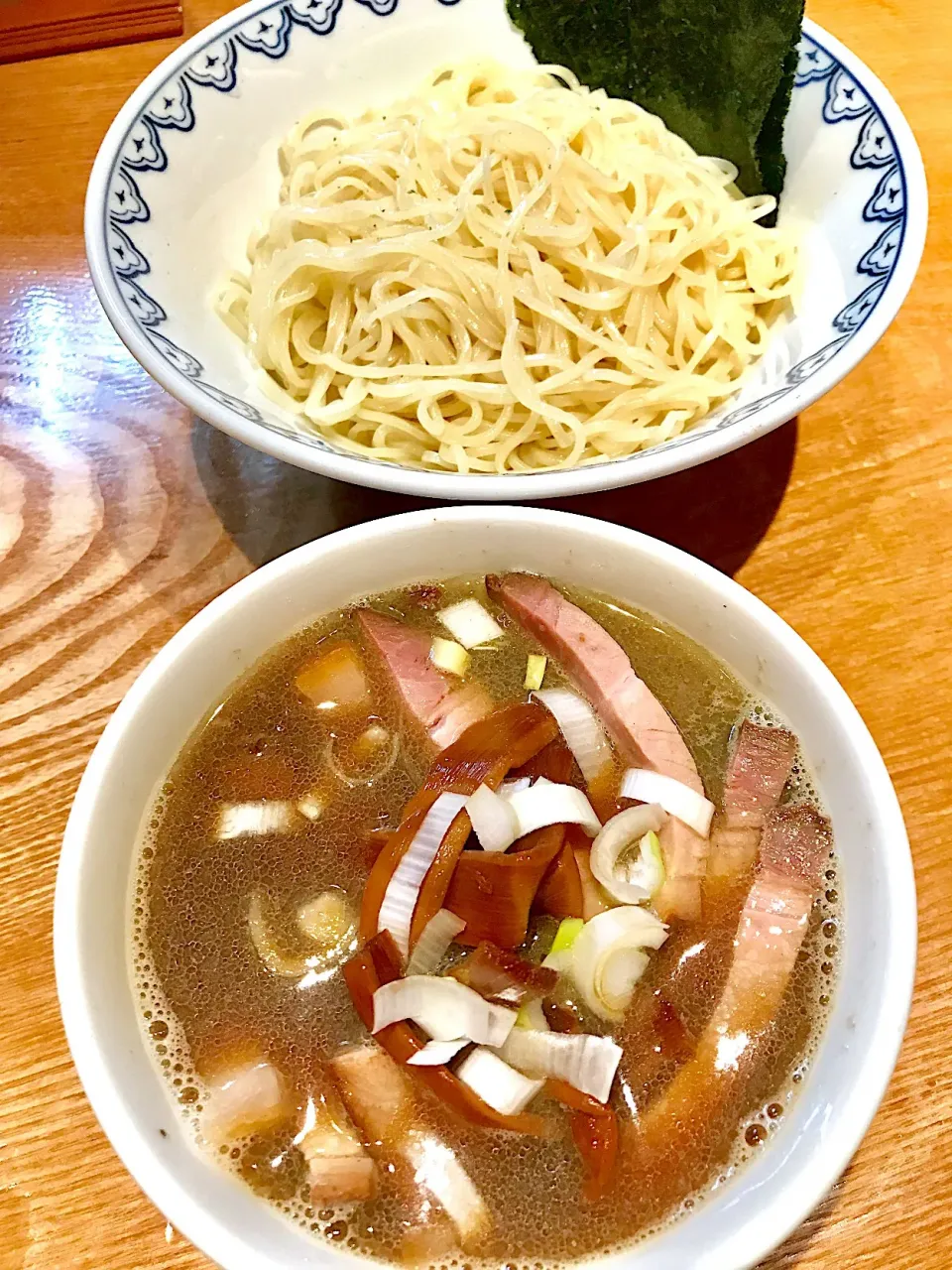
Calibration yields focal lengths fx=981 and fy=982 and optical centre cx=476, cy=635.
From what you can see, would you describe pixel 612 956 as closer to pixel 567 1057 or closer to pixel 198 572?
pixel 567 1057

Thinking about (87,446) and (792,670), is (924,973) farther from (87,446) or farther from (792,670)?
(87,446)

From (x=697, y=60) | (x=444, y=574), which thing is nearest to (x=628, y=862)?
(x=444, y=574)

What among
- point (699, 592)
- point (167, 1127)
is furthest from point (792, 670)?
point (167, 1127)

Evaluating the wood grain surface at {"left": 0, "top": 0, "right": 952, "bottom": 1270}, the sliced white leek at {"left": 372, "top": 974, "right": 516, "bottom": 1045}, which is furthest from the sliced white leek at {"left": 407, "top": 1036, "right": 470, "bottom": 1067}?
the wood grain surface at {"left": 0, "top": 0, "right": 952, "bottom": 1270}

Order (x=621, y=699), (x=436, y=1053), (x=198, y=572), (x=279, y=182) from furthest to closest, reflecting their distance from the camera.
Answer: (x=279, y=182), (x=198, y=572), (x=621, y=699), (x=436, y=1053)

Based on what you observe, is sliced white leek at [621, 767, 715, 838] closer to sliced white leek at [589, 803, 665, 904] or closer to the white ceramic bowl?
sliced white leek at [589, 803, 665, 904]

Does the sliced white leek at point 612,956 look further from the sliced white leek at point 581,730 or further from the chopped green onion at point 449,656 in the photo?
the chopped green onion at point 449,656
